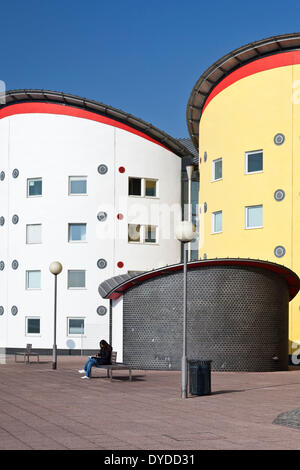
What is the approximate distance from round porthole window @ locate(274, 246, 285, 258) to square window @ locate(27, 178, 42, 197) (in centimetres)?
1500

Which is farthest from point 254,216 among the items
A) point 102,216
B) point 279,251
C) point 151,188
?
point 102,216

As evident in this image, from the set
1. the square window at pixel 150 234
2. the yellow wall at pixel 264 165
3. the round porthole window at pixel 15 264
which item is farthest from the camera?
the square window at pixel 150 234

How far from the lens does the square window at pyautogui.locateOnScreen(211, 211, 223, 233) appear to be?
109 feet

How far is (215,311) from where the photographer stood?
2481 centimetres

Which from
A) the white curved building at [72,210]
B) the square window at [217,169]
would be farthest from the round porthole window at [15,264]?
the square window at [217,169]

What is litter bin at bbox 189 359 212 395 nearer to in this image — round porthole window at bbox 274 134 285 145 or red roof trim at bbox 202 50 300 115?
round porthole window at bbox 274 134 285 145

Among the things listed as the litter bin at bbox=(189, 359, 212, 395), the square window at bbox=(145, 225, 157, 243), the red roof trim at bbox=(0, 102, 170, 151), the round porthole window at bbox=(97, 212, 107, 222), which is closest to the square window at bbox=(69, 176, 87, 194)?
the round porthole window at bbox=(97, 212, 107, 222)

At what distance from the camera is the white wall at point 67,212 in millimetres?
39094

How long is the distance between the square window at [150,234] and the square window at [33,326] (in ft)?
24.6

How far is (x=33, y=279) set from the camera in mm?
40031

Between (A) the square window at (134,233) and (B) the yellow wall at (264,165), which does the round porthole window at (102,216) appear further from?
(B) the yellow wall at (264,165)

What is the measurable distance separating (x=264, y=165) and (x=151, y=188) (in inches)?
439
